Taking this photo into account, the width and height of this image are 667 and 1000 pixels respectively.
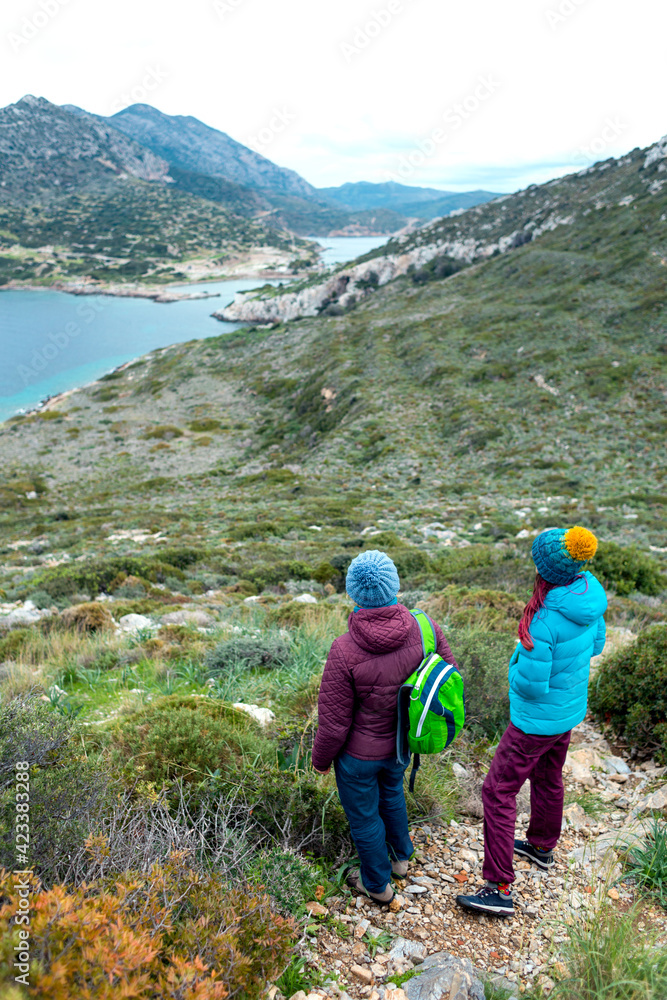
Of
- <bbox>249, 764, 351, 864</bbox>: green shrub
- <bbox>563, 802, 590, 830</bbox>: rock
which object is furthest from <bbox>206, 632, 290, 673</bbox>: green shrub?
<bbox>563, 802, 590, 830</bbox>: rock

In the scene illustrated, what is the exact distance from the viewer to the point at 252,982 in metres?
1.77

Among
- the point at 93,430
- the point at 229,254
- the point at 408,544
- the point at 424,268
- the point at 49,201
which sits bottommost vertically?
the point at 408,544

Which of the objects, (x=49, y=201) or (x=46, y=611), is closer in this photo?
(x=46, y=611)

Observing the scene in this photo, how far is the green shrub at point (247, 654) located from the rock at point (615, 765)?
9.61 ft

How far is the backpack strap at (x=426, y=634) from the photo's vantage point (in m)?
2.47

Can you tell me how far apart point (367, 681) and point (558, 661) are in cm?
99

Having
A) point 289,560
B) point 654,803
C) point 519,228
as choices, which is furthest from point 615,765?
point 519,228

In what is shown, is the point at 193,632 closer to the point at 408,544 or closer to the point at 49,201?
the point at 408,544

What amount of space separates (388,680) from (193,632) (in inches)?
Answer: 179

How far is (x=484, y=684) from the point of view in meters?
4.26

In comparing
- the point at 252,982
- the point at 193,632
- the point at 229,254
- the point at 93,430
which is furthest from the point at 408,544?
the point at 229,254

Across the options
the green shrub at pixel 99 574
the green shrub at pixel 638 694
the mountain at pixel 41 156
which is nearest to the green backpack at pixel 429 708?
the green shrub at pixel 638 694

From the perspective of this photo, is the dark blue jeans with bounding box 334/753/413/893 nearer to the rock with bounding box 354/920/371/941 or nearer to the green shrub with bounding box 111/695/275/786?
the rock with bounding box 354/920/371/941

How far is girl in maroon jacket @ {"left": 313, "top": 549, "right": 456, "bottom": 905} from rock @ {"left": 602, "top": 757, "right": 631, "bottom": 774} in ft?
6.84
